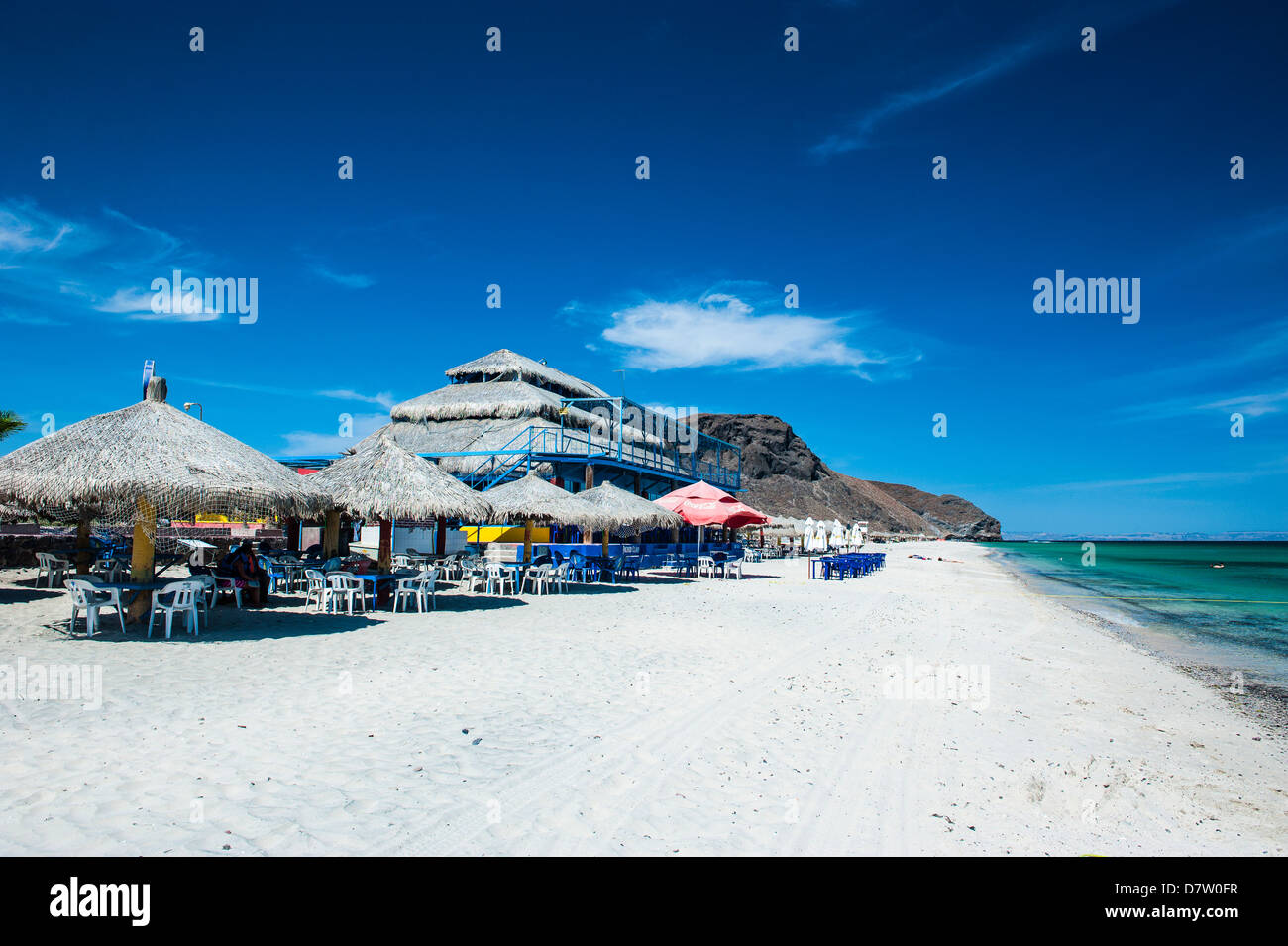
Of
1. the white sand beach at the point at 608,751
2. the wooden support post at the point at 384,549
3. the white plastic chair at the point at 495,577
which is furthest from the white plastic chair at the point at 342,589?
the white plastic chair at the point at 495,577

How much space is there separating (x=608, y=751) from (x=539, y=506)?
11102mm

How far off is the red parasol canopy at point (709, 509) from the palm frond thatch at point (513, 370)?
17.7 meters

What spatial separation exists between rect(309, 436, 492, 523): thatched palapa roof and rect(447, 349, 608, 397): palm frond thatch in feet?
73.1

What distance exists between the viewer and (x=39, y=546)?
17234 millimetres

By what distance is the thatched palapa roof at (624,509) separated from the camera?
53.4 ft

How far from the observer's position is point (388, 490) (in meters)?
11.9

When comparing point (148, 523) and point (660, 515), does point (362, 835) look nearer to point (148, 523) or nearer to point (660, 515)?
point (148, 523)

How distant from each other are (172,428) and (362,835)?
875 cm

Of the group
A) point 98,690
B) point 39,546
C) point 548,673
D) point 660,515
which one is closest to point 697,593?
point 660,515

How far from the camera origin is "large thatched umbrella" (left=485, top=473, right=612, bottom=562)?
1541cm

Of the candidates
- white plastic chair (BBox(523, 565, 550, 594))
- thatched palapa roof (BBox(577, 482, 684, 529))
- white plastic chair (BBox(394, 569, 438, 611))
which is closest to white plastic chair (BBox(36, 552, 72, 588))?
white plastic chair (BBox(394, 569, 438, 611))

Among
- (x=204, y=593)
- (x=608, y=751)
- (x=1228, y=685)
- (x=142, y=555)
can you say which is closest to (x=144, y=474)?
(x=142, y=555)

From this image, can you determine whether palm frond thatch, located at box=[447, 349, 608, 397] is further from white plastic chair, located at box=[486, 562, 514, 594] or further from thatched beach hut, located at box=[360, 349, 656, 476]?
white plastic chair, located at box=[486, 562, 514, 594]

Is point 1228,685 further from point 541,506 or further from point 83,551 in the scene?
point 83,551
